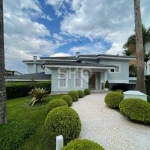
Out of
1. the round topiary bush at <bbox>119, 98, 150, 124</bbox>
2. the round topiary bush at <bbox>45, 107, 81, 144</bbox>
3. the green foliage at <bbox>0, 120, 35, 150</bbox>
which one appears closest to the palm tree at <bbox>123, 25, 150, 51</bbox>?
the round topiary bush at <bbox>119, 98, 150, 124</bbox>

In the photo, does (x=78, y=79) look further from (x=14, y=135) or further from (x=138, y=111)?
(x=14, y=135)

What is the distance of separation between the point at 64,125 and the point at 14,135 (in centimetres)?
178

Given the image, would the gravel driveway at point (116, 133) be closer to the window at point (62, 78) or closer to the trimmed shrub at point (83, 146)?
the trimmed shrub at point (83, 146)

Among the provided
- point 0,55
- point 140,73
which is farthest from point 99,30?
point 0,55

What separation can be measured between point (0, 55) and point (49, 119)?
9.89 feet

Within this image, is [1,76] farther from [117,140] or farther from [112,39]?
[112,39]


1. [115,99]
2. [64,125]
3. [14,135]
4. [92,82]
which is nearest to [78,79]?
[92,82]

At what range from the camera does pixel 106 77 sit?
14.5m

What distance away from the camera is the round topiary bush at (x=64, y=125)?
3.10m

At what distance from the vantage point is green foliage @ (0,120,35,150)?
2.98 metres

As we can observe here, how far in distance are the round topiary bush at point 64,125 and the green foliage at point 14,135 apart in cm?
98

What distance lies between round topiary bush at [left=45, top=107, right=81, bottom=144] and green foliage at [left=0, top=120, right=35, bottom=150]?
98cm

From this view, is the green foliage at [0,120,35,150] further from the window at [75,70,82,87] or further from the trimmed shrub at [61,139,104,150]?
the window at [75,70,82,87]

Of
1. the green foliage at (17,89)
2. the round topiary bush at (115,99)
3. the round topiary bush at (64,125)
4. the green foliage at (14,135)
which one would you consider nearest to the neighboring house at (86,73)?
the green foliage at (17,89)
